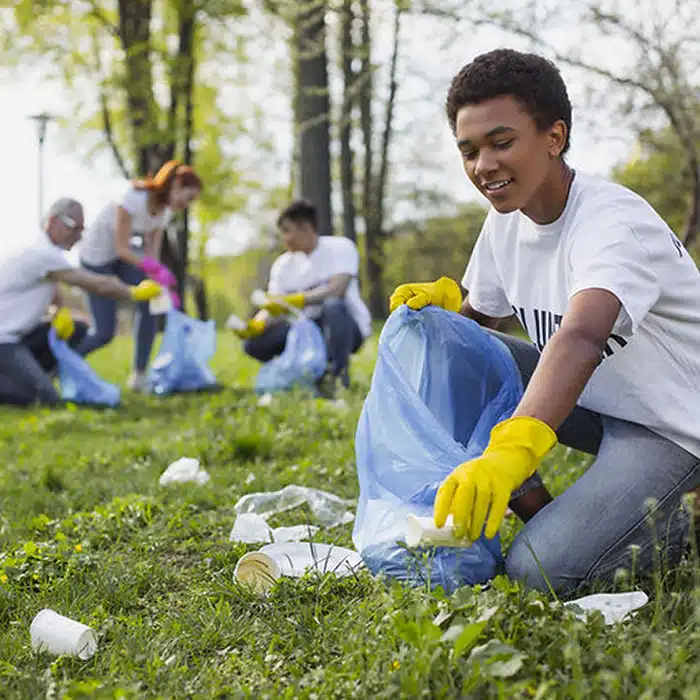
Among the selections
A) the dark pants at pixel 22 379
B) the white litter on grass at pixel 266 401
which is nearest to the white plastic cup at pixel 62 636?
the white litter on grass at pixel 266 401

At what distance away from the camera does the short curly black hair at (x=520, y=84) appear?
6.57ft

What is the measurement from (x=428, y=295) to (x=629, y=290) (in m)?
0.68

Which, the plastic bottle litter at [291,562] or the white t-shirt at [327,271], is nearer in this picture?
the plastic bottle litter at [291,562]

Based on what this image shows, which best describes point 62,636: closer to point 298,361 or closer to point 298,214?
point 298,361

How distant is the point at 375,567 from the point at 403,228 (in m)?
15.2

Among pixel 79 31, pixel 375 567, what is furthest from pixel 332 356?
pixel 79 31

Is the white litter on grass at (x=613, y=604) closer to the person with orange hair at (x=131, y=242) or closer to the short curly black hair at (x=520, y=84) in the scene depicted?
the short curly black hair at (x=520, y=84)

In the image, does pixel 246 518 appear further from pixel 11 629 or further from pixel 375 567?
pixel 11 629

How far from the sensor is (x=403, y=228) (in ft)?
55.7

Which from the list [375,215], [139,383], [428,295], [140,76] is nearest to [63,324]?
[139,383]

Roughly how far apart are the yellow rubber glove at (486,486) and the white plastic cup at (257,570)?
582 millimetres

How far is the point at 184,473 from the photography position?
3.27m

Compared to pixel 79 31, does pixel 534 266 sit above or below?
below

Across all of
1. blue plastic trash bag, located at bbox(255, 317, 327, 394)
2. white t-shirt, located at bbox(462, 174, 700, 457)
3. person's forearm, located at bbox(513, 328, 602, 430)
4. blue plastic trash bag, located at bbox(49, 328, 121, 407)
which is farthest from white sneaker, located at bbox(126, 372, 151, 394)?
person's forearm, located at bbox(513, 328, 602, 430)
